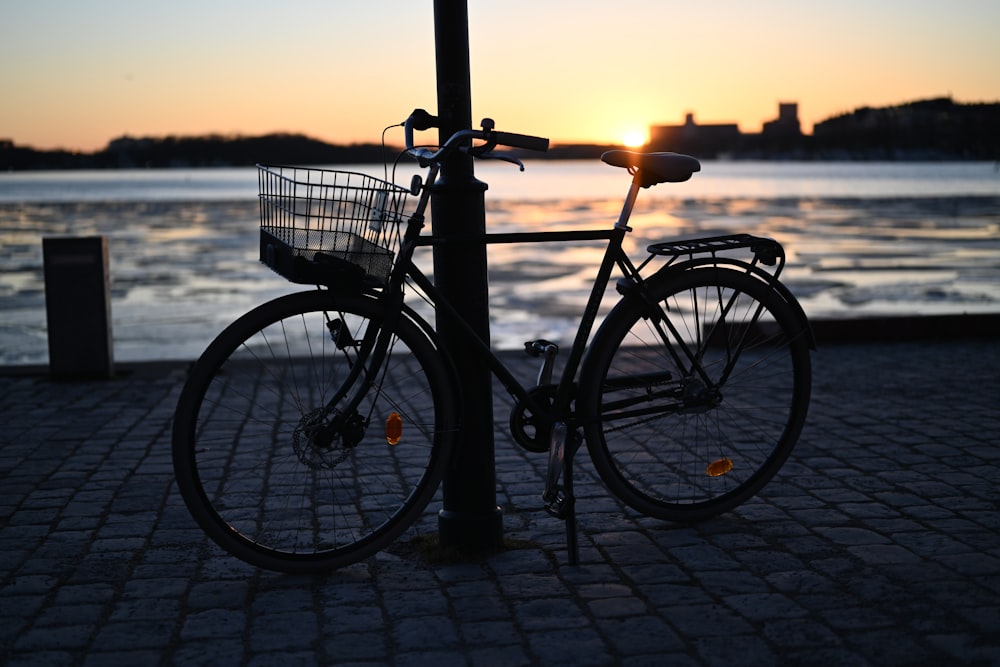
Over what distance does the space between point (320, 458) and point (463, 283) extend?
2.71ft

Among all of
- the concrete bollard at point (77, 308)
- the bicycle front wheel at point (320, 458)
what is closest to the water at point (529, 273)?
the concrete bollard at point (77, 308)

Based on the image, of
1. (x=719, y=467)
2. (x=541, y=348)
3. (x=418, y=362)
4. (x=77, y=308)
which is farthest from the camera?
(x=77, y=308)

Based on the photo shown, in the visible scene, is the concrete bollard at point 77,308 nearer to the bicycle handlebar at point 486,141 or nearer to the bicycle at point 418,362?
the bicycle at point 418,362

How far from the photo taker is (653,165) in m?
4.30

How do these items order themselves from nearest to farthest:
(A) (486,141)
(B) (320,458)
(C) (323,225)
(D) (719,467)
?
(C) (323,225)
(A) (486,141)
(B) (320,458)
(D) (719,467)

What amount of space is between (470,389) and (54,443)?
3.27 meters

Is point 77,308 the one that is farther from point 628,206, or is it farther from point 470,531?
point 628,206

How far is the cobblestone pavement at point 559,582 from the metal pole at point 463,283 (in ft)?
0.60

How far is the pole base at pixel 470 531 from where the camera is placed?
14.3 ft

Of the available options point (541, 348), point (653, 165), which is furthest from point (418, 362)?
point (653, 165)

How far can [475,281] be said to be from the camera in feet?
14.0

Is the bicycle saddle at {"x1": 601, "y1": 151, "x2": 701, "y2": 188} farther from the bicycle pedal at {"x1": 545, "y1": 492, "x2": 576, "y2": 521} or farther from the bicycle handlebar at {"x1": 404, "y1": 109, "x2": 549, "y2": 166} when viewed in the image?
the bicycle pedal at {"x1": 545, "y1": 492, "x2": 576, "y2": 521}

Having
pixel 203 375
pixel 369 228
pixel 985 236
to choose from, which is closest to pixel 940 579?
pixel 369 228

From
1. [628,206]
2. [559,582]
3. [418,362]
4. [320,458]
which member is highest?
[628,206]
